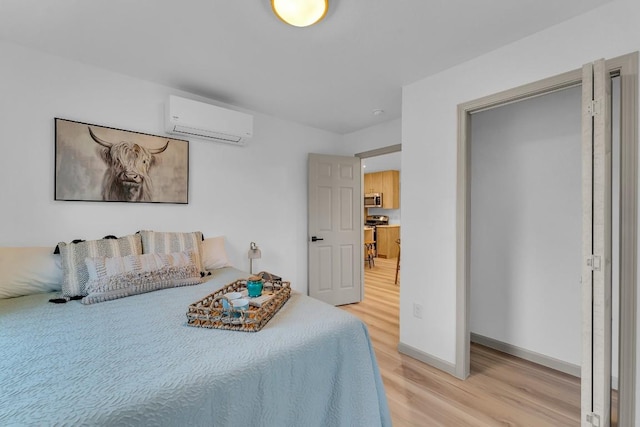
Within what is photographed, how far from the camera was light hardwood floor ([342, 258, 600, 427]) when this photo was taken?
5.68ft

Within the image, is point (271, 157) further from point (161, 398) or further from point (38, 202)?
point (161, 398)

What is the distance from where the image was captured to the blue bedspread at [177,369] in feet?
2.67

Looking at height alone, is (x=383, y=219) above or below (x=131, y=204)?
below

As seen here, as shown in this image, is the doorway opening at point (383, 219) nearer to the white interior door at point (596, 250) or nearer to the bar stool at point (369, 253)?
the bar stool at point (369, 253)

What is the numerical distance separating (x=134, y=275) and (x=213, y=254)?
0.88 meters

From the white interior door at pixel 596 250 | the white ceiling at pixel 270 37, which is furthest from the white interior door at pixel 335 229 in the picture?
the white interior door at pixel 596 250

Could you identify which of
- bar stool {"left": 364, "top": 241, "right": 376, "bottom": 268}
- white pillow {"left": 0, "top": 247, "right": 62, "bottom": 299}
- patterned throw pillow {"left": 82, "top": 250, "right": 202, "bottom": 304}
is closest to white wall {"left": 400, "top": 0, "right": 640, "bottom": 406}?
patterned throw pillow {"left": 82, "top": 250, "right": 202, "bottom": 304}

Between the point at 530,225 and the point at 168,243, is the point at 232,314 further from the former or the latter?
the point at 530,225

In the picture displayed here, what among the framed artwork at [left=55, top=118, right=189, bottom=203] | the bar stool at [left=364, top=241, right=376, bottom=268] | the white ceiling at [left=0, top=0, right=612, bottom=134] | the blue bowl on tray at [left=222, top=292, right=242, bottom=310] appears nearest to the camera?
the blue bowl on tray at [left=222, top=292, right=242, bottom=310]

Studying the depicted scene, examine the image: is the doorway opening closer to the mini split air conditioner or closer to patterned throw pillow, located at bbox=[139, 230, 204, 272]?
the mini split air conditioner

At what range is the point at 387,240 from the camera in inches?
301

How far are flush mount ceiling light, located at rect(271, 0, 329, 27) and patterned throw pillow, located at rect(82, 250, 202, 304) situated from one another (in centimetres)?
176

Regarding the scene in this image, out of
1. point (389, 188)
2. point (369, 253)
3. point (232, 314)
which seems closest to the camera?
point (232, 314)

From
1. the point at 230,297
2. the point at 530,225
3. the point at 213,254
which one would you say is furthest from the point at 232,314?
the point at 530,225
